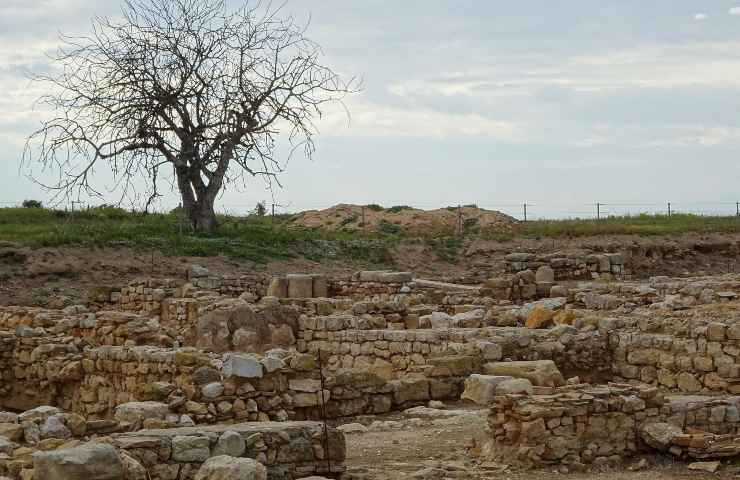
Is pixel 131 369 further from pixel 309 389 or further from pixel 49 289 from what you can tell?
pixel 49 289

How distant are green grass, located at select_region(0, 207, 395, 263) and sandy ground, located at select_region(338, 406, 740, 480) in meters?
17.5

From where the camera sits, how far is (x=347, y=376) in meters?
10.9

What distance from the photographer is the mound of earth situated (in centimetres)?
3475

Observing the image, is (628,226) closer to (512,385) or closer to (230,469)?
(512,385)

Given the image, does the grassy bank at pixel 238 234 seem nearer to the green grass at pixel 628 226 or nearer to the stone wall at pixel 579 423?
the green grass at pixel 628 226

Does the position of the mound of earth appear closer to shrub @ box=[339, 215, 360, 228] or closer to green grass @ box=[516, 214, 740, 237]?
shrub @ box=[339, 215, 360, 228]

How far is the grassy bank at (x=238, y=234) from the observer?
2670 centimetres

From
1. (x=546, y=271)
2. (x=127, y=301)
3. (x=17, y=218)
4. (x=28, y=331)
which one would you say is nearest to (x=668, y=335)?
(x=28, y=331)

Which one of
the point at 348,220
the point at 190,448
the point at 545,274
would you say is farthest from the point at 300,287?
the point at 348,220

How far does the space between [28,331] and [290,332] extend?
3.37 m

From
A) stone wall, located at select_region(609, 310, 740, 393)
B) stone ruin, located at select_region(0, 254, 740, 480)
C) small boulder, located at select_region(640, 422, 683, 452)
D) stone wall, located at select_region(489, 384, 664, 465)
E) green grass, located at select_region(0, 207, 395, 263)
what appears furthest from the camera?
green grass, located at select_region(0, 207, 395, 263)

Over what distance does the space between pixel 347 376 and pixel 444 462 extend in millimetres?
2621

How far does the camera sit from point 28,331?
14.6m

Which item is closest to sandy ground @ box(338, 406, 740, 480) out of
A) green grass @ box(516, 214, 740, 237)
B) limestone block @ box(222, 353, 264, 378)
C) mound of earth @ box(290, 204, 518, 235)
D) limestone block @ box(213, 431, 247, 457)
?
limestone block @ box(213, 431, 247, 457)
